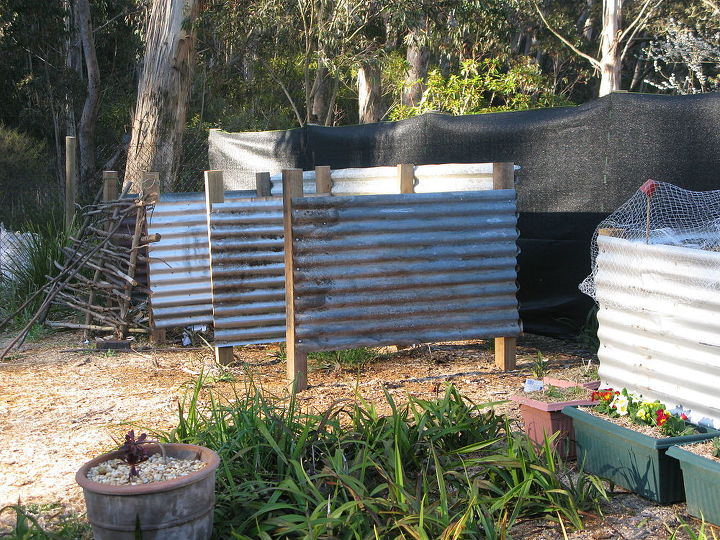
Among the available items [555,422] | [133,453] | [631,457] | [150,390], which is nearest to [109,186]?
[150,390]

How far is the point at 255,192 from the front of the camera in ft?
24.2

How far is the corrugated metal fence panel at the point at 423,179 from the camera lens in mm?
6547

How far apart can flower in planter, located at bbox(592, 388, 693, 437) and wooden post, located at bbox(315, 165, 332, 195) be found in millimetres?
2975

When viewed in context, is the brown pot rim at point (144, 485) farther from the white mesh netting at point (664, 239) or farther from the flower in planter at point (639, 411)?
the white mesh netting at point (664, 239)

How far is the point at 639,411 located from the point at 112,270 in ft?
15.9

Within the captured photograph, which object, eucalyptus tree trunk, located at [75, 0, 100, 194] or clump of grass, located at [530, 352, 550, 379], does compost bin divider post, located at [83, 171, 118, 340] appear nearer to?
clump of grass, located at [530, 352, 550, 379]

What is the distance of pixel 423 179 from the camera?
672 cm

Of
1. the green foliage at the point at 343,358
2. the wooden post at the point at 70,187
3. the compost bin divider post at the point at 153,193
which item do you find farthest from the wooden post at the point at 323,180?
the wooden post at the point at 70,187

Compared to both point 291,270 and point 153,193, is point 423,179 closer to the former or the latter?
point 291,270

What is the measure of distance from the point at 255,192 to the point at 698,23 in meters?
19.8

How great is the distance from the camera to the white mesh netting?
4.19 metres

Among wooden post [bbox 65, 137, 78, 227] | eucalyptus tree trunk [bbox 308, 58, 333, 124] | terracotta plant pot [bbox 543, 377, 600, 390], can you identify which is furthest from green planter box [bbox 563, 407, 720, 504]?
eucalyptus tree trunk [bbox 308, 58, 333, 124]

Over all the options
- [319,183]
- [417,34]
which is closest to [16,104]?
[417,34]

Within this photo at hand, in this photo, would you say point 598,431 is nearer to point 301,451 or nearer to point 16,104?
point 301,451
